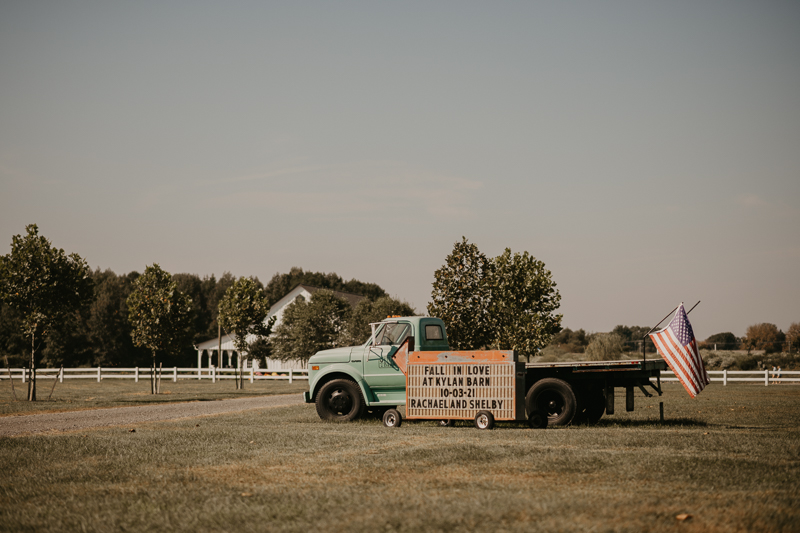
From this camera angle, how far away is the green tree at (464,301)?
30.1m

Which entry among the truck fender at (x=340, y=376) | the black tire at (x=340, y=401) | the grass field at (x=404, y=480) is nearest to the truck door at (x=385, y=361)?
the truck fender at (x=340, y=376)

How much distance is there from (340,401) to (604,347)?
112ft

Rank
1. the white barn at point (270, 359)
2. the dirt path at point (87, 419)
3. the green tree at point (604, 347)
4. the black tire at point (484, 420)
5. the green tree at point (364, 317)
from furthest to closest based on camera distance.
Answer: the white barn at point (270, 359) → the green tree at point (364, 317) → the green tree at point (604, 347) → the dirt path at point (87, 419) → the black tire at point (484, 420)

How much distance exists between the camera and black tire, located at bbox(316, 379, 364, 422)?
15.8 metres

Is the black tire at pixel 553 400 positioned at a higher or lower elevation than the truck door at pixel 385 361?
lower

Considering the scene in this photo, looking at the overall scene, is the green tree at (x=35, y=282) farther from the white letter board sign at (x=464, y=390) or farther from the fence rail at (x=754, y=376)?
the fence rail at (x=754, y=376)

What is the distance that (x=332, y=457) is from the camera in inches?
378

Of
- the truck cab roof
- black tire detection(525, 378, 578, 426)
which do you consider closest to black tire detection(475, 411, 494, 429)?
black tire detection(525, 378, 578, 426)

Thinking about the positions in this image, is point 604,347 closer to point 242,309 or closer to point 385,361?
point 242,309

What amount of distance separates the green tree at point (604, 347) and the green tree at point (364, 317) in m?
17.1

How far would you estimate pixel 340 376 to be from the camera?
53.2 feet

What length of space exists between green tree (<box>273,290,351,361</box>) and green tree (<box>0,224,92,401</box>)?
3289cm

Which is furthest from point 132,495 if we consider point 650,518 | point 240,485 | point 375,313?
point 375,313

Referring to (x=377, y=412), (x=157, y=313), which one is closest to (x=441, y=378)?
(x=377, y=412)
